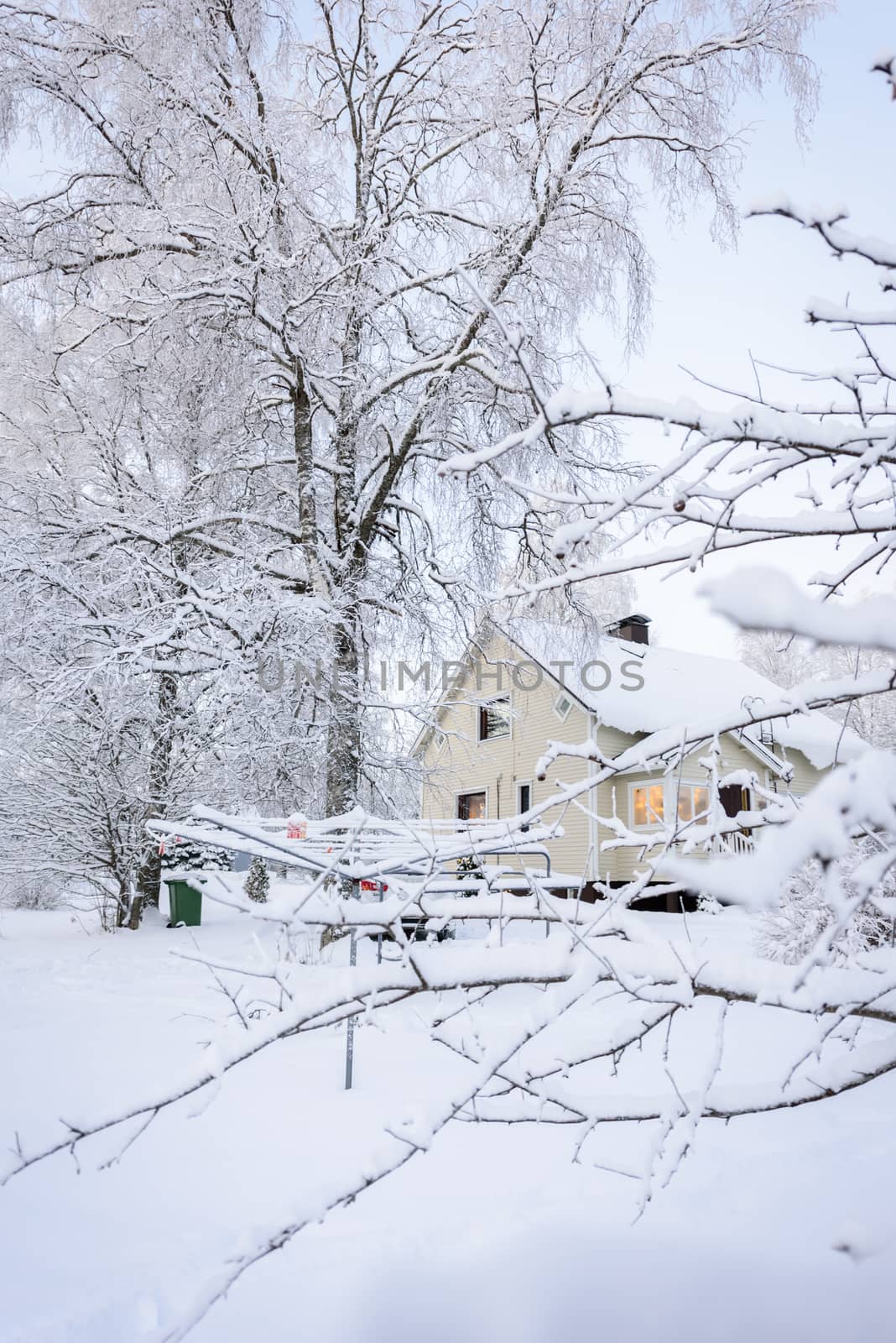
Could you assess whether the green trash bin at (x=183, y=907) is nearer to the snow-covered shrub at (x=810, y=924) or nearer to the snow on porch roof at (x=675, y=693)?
the snow on porch roof at (x=675, y=693)

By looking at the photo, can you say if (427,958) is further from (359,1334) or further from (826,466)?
(359,1334)

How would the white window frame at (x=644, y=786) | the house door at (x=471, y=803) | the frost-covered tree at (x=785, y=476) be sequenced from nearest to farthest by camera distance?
the frost-covered tree at (x=785, y=476), the white window frame at (x=644, y=786), the house door at (x=471, y=803)

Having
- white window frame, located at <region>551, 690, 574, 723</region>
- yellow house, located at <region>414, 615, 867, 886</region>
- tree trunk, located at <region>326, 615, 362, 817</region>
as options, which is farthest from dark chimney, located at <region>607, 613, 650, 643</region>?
tree trunk, located at <region>326, 615, 362, 817</region>

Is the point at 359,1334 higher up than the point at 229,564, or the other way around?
the point at 229,564

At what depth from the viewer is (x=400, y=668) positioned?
860cm

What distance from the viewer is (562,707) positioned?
1641 cm

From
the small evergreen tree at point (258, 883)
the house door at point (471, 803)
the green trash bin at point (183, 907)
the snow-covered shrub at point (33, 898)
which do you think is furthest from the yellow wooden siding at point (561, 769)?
the snow-covered shrub at point (33, 898)

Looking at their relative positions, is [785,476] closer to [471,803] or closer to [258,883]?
[258,883]

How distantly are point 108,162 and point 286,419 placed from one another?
2.73 meters

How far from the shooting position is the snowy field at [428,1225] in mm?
2176

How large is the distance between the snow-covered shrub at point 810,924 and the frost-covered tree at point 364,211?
3.61m

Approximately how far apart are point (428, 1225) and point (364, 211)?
26.1 ft

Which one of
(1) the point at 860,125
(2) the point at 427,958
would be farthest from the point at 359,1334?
(1) the point at 860,125

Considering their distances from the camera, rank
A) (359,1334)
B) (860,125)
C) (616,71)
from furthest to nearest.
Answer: (616,71)
(860,125)
(359,1334)
